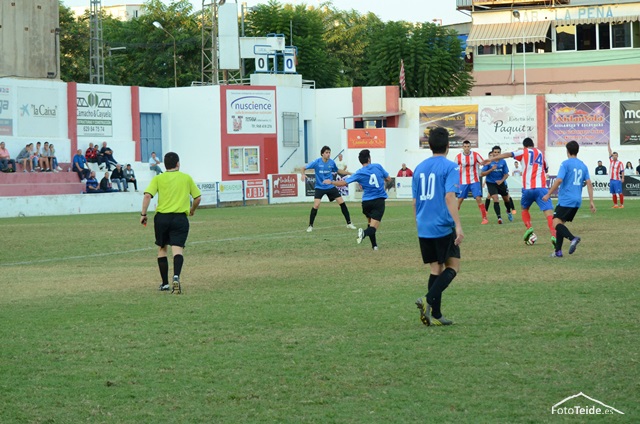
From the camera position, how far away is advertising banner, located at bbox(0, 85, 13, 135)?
44750 millimetres

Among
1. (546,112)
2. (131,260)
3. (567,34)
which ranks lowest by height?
(131,260)

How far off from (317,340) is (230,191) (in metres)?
37.5

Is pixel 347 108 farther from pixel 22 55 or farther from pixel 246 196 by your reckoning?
pixel 22 55

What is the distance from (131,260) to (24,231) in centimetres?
967

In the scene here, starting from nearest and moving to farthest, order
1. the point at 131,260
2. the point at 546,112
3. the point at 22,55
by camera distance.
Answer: the point at 131,260 → the point at 22,55 → the point at 546,112

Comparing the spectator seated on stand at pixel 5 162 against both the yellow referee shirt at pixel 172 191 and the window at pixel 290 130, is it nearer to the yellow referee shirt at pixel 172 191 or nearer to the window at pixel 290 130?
the window at pixel 290 130

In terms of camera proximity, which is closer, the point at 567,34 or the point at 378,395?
the point at 378,395

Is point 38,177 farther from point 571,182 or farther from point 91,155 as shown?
point 571,182

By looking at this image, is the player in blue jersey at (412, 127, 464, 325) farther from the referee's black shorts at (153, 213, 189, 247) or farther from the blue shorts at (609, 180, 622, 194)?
the blue shorts at (609, 180, 622, 194)

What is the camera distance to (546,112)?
54.7 metres

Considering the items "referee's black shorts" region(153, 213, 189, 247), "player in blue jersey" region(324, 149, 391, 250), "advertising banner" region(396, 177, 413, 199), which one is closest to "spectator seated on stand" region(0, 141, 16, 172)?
"advertising banner" region(396, 177, 413, 199)

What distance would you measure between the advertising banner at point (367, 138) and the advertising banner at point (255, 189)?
7898 mm

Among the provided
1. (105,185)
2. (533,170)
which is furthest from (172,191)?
(105,185)

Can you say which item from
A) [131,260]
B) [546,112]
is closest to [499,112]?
[546,112]
